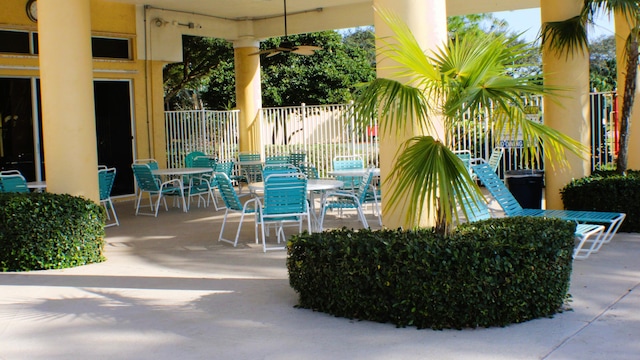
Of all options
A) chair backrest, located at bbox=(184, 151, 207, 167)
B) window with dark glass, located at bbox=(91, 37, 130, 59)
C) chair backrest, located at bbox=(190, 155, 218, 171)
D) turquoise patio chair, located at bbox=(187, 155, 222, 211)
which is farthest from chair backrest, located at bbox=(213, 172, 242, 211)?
window with dark glass, located at bbox=(91, 37, 130, 59)

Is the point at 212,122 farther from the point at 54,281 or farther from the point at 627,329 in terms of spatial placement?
the point at 627,329

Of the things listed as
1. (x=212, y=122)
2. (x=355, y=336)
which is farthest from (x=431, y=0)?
(x=212, y=122)

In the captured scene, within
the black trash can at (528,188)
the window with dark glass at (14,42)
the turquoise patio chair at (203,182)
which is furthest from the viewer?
the window with dark glass at (14,42)

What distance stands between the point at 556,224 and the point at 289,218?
11.7 feet

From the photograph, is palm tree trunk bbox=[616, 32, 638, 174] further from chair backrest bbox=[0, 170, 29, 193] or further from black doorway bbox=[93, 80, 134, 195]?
black doorway bbox=[93, 80, 134, 195]

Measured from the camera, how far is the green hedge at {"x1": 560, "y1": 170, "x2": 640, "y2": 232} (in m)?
8.38

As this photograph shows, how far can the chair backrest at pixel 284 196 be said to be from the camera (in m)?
7.98

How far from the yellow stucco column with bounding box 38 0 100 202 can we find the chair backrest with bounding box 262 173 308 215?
2.13m

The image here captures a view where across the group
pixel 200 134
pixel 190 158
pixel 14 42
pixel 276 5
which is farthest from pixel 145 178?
pixel 276 5

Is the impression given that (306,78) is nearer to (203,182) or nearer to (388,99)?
(203,182)

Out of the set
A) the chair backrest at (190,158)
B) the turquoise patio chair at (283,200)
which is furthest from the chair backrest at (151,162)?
the turquoise patio chair at (283,200)

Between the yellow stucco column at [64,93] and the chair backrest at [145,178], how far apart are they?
329cm

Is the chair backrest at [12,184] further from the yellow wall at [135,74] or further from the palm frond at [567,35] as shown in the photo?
the palm frond at [567,35]

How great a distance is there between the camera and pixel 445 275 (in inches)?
181
